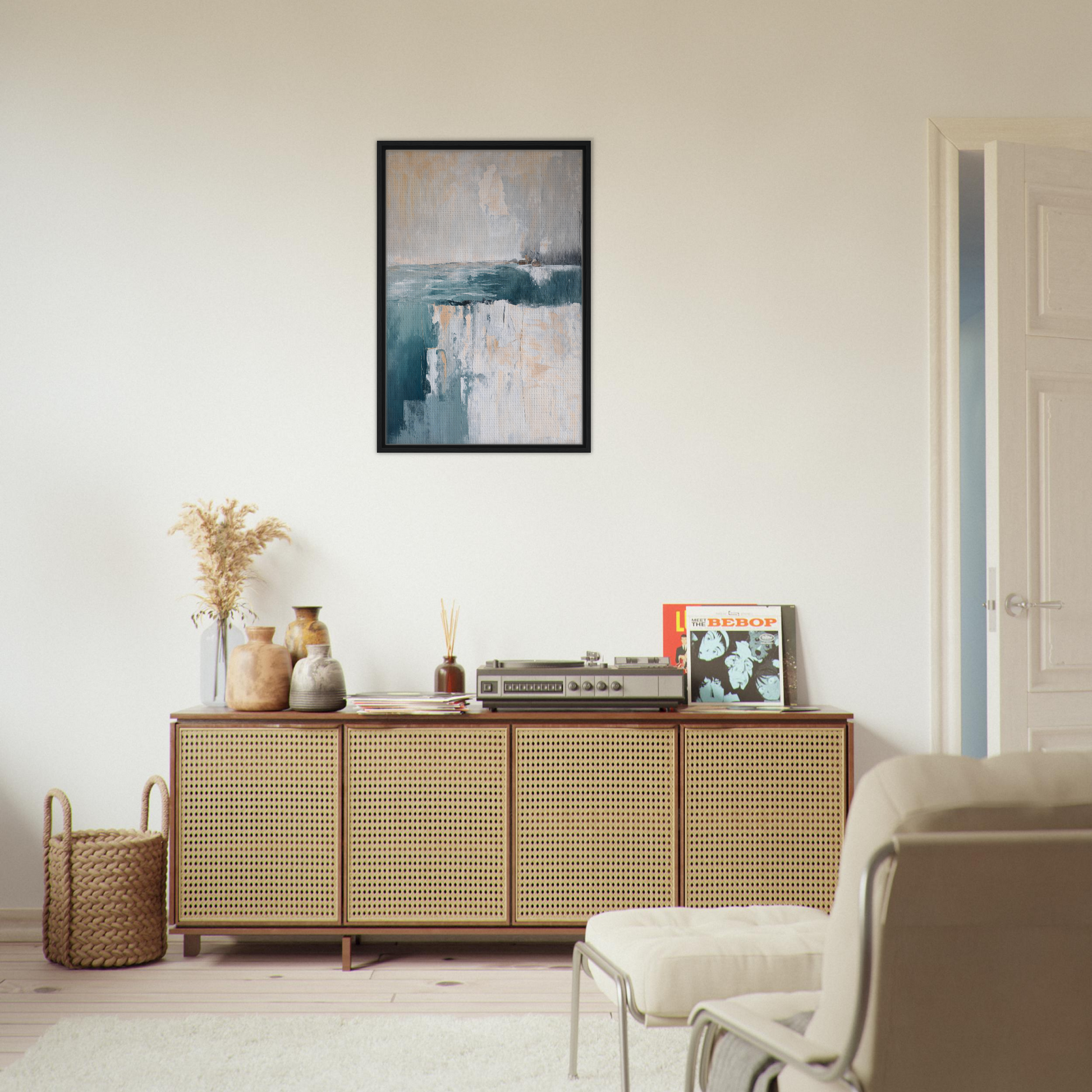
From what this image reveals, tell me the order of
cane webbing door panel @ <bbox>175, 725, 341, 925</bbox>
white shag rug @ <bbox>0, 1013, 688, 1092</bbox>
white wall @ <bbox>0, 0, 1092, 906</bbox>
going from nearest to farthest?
white shag rug @ <bbox>0, 1013, 688, 1092</bbox> < cane webbing door panel @ <bbox>175, 725, 341, 925</bbox> < white wall @ <bbox>0, 0, 1092, 906</bbox>

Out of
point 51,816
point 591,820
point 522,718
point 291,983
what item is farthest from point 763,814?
point 51,816

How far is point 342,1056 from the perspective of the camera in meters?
2.44

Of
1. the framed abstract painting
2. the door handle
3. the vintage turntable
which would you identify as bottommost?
the vintage turntable

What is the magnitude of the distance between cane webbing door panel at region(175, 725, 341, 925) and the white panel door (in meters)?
2.06

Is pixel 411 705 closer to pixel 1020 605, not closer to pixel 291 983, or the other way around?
pixel 291 983

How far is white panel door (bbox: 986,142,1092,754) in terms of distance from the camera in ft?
10.6

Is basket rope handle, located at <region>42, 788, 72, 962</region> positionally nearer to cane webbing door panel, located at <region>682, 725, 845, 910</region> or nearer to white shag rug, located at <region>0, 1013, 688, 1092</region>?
white shag rug, located at <region>0, 1013, 688, 1092</region>

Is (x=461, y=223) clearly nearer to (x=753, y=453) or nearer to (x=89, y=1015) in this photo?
(x=753, y=453)

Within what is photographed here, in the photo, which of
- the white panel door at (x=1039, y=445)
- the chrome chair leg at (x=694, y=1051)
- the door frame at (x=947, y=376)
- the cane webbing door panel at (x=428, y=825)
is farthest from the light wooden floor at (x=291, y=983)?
the white panel door at (x=1039, y=445)

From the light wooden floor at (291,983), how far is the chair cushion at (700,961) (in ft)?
2.62

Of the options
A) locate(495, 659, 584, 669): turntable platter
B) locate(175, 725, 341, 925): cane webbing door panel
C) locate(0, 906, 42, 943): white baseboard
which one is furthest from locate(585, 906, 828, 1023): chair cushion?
locate(0, 906, 42, 943): white baseboard

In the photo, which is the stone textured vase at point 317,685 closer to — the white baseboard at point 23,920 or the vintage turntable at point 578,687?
the vintage turntable at point 578,687

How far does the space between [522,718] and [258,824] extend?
0.84 metres

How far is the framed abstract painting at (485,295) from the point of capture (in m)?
3.51
